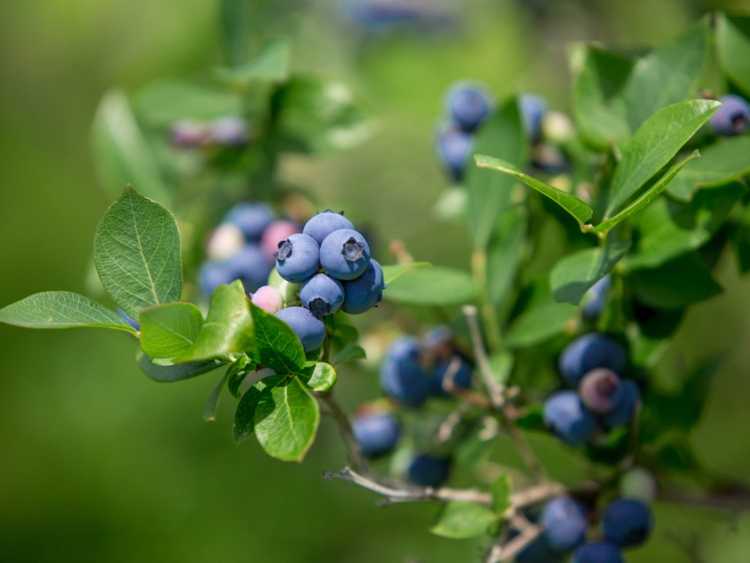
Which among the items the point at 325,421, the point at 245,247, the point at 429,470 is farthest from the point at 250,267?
the point at 325,421

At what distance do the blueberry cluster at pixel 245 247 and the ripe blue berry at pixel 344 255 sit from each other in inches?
21.1

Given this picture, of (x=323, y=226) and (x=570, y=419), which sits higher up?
(x=323, y=226)

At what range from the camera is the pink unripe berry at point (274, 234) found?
4.82ft

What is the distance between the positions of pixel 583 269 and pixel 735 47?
0.42m

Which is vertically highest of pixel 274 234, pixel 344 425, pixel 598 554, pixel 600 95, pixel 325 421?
pixel 600 95

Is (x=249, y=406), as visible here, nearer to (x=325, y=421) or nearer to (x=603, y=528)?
(x=603, y=528)

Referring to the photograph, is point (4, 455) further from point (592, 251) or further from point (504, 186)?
point (592, 251)

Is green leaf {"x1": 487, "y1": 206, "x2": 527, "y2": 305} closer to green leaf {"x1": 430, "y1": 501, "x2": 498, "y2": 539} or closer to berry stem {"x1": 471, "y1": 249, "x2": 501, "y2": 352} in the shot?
berry stem {"x1": 471, "y1": 249, "x2": 501, "y2": 352}

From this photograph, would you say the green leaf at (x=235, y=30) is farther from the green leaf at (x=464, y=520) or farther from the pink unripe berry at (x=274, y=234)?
the green leaf at (x=464, y=520)

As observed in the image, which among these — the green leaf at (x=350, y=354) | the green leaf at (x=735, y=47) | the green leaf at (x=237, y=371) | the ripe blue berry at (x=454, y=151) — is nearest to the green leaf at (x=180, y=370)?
the green leaf at (x=237, y=371)

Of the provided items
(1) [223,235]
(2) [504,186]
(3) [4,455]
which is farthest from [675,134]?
(3) [4,455]

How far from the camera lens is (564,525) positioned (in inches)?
48.4

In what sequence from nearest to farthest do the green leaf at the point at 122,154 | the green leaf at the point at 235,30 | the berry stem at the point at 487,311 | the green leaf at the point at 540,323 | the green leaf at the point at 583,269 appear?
the green leaf at the point at 583,269
the green leaf at the point at 540,323
the berry stem at the point at 487,311
the green leaf at the point at 235,30
the green leaf at the point at 122,154

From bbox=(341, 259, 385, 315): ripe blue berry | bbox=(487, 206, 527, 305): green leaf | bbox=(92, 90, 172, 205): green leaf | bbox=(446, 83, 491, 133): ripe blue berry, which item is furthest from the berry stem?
bbox=(92, 90, 172, 205): green leaf
